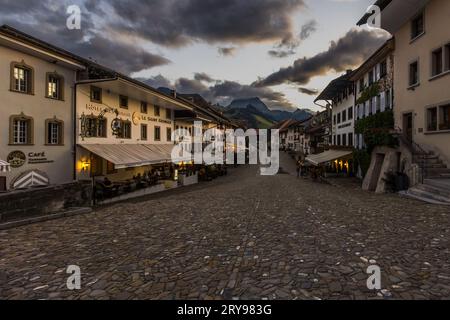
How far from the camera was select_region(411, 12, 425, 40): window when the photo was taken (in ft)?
55.7

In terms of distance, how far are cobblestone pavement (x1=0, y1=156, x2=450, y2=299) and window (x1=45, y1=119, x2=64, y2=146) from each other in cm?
860

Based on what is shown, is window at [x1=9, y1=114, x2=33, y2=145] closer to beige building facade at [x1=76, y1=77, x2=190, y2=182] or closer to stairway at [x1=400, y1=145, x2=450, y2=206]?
beige building facade at [x1=76, y1=77, x2=190, y2=182]

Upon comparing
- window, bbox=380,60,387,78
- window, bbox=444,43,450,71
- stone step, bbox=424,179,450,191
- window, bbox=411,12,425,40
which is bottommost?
stone step, bbox=424,179,450,191

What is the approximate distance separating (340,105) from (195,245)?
34.9 meters

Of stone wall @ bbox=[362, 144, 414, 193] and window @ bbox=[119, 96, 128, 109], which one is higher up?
window @ bbox=[119, 96, 128, 109]

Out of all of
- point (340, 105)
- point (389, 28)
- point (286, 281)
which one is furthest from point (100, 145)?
point (340, 105)

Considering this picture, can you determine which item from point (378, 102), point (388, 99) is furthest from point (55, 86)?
point (378, 102)

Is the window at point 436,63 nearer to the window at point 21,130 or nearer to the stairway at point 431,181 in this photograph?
the stairway at point 431,181

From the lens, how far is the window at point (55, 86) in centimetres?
1636

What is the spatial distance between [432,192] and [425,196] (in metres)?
0.37

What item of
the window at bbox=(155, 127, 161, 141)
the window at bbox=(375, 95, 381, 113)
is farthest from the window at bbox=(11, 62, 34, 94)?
the window at bbox=(375, 95, 381, 113)

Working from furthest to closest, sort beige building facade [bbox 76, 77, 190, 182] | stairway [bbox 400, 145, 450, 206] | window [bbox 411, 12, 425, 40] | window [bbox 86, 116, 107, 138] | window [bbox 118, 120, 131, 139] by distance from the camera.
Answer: window [bbox 118, 120, 131, 139], window [bbox 86, 116, 107, 138], beige building facade [bbox 76, 77, 190, 182], window [bbox 411, 12, 425, 40], stairway [bbox 400, 145, 450, 206]

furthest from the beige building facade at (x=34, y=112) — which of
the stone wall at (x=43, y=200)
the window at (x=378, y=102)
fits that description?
the window at (x=378, y=102)

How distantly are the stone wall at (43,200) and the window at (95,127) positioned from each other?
6.37 meters
